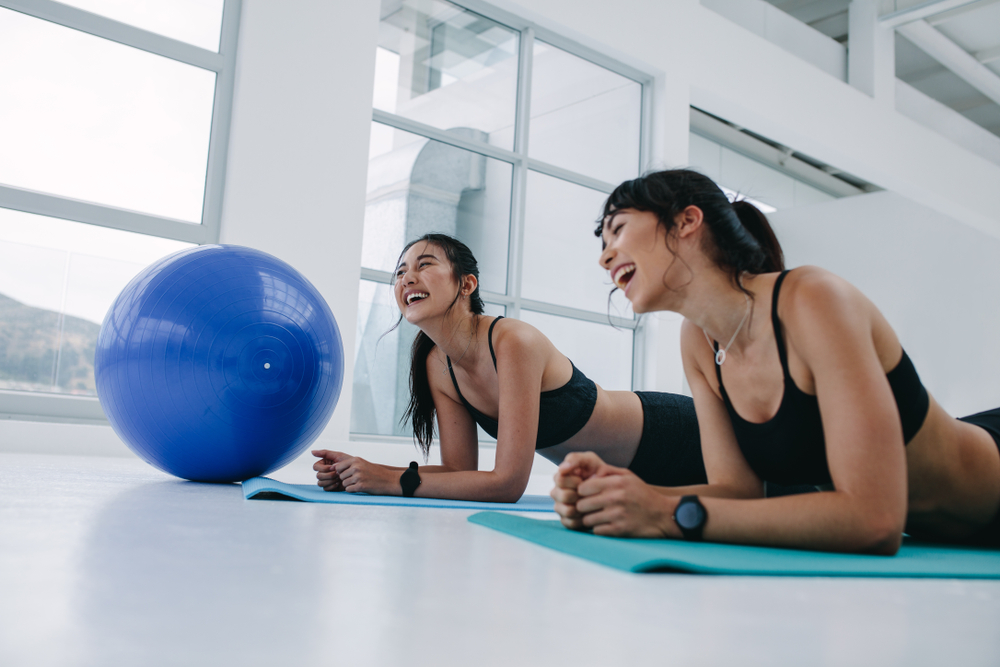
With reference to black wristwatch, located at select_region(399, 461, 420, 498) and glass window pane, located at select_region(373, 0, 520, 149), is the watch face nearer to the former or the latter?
black wristwatch, located at select_region(399, 461, 420, 498)

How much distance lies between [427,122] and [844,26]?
513cm

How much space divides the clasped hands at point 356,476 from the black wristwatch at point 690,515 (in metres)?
1.07

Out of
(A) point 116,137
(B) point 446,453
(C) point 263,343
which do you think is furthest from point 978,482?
(A) point 116,137

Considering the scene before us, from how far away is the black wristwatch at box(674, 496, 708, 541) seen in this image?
3.73ft

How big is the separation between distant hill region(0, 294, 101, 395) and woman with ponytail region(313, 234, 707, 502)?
2.24 meters

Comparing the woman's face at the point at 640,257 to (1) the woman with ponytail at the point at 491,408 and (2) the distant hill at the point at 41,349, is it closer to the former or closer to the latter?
(1) the woman with ponytail at the point at 491,408

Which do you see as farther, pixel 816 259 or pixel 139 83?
pixel 816 259

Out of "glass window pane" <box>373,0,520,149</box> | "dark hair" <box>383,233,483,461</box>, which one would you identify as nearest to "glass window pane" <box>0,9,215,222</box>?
"glass window pane" <box>373,0,520,149</box>

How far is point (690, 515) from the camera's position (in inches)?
45.0

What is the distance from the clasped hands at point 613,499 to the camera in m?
1.13

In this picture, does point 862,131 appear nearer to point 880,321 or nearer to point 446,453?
point 446,453

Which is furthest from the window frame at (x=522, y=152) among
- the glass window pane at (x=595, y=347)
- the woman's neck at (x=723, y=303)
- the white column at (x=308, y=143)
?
the woman's neck at (x=723, y=303)

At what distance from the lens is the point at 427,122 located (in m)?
5.18

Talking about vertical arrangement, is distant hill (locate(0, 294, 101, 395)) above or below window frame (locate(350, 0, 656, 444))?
below
